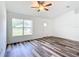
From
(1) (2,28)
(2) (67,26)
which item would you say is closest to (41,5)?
(2) (67,26)

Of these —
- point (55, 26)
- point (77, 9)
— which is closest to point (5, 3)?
point (55, 26)

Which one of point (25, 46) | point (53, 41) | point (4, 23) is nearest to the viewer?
point (4, 23)

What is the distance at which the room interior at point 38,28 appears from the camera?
1345 mm

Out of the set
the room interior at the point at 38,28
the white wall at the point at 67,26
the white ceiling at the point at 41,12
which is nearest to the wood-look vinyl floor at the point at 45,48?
the room interior at the point at 38,28

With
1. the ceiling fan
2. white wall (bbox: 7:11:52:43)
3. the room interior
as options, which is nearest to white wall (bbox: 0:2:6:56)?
the room interior

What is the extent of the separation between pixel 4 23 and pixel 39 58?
2.59 feet

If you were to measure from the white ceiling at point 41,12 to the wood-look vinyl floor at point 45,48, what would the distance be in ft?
1.53

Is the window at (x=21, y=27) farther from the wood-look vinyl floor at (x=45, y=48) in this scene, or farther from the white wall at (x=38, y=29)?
the wood-look vinyl floor at (x=45, y=48)

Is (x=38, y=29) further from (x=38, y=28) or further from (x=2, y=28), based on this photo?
(x=2, y=28)

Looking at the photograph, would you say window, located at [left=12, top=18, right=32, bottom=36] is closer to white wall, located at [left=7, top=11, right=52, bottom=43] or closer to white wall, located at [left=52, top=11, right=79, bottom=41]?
white wall, located at [left=7, top=11, right=52, bottom=43]

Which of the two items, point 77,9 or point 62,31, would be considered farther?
point 62,31

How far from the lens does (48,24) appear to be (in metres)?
1.50

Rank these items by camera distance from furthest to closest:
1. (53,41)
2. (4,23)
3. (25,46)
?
(53,41) → (25,46) → (4,23)

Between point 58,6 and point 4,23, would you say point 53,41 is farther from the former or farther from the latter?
point 4,23
